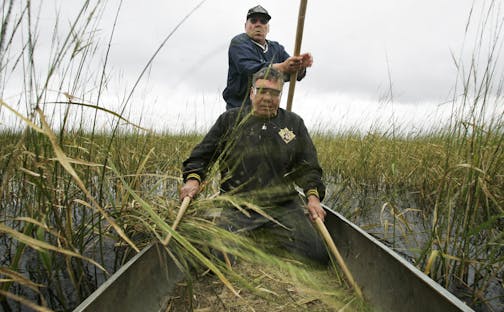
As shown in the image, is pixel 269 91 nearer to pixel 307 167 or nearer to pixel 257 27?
pixel 307 167

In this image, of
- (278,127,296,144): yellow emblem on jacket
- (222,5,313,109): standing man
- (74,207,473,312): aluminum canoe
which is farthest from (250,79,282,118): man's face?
(74,207,473,312): aluminum canoe

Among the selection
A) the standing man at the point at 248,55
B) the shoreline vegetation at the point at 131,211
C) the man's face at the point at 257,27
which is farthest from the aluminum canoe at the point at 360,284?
the man's face at the point at 257,27

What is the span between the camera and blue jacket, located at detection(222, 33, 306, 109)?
2.72m

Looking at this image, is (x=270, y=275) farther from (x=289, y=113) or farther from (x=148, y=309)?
(x=289, y=113)

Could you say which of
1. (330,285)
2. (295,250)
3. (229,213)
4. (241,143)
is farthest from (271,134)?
(330,285)

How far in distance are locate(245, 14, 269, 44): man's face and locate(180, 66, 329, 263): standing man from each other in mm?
958

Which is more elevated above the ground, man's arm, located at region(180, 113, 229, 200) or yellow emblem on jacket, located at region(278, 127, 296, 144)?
yellow emblem on jacket, located at region(278, 127, 296, 144)

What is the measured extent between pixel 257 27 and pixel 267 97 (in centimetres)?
118

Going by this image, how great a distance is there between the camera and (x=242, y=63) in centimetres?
273

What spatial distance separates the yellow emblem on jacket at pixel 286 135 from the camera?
2268mm

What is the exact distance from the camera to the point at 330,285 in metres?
1.81

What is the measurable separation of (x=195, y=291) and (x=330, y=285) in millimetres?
787

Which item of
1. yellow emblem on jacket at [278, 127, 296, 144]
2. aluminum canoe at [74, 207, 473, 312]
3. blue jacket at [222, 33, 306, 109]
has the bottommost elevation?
aluminum canoe at [74, 207, 473, 312]

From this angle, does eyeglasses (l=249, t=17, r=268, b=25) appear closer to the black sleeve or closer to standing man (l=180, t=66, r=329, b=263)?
standing man (l=180, t=66, r=329, b=263)
